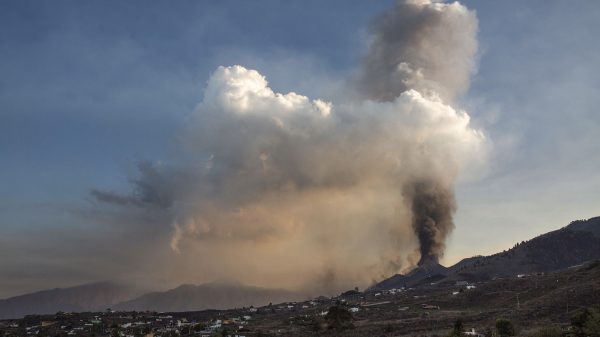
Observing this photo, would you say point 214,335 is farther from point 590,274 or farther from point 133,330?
point 590,274

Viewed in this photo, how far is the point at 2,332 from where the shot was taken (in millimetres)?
139000

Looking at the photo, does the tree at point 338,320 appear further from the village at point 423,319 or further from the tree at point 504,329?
the tree at point 504,329

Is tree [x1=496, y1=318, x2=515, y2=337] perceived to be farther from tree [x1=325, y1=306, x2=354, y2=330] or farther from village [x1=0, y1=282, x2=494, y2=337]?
village [x1=0, y1=282, x2=494, y2=337]

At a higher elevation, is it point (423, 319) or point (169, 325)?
point (169, 325)

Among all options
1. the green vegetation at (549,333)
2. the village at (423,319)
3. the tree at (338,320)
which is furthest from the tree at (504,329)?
the tree at (338,320)

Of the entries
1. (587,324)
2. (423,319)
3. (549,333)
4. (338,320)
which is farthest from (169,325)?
(587,324)

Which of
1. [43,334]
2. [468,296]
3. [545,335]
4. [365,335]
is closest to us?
[545,335]

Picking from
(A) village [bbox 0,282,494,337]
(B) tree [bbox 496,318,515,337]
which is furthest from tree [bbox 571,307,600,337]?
(A) village [bbox 0,282,494,337]

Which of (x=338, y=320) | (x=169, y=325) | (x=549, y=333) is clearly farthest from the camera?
(x=169, y=325)

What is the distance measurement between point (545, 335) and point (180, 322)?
118 metres

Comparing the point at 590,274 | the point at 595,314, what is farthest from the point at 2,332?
the point at 590,274

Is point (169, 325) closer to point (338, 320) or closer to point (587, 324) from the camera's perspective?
point (338, 320)

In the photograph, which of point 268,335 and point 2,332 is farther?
point 2,332

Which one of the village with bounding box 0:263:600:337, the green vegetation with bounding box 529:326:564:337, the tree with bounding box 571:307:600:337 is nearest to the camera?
the tree with bounding box 571:307:600:337
